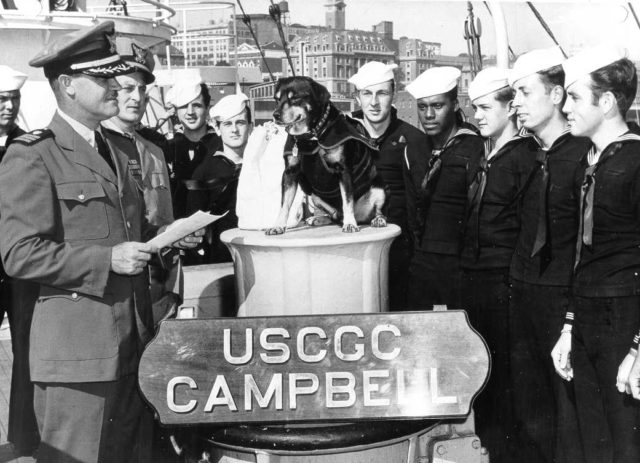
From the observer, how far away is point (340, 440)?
8.12ft

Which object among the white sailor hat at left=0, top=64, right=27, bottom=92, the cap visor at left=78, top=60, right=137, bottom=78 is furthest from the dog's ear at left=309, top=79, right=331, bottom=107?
the white sailor hat at left=0, top=64, right=27, bottom=92

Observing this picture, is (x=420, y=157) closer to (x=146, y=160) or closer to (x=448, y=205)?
(x=448, y=205)

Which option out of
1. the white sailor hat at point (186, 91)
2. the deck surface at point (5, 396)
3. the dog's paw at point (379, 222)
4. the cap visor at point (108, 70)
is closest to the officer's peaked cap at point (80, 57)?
the cap visor at point (108, 70)

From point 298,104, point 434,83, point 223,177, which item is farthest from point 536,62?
point 223,177

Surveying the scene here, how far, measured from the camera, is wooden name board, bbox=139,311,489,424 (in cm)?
246

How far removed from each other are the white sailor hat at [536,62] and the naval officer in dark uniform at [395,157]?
779 millimetres

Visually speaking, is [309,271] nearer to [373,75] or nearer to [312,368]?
[312,368]

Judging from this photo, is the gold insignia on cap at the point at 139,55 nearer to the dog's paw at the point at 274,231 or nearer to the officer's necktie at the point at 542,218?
the dog's paw at the point at 274,231

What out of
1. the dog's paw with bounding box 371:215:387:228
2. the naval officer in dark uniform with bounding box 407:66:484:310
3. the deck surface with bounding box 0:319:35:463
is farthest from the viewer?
the deck surface with bounding box 0:319:35:463

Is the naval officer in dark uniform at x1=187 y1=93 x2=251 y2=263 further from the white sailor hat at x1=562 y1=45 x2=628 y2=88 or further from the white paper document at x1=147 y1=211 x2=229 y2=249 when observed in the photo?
the white sailor hat at x1=562 y1=45 x2=628 y2=88

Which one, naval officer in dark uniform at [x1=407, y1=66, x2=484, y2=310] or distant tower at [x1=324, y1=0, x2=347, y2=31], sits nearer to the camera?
naval officer in dark uniform at [x1=407, y1=66, x2=484, y2=310]

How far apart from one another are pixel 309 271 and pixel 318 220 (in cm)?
47

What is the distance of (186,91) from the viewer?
4906 millimetres

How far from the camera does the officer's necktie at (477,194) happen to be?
3430 millimetres
